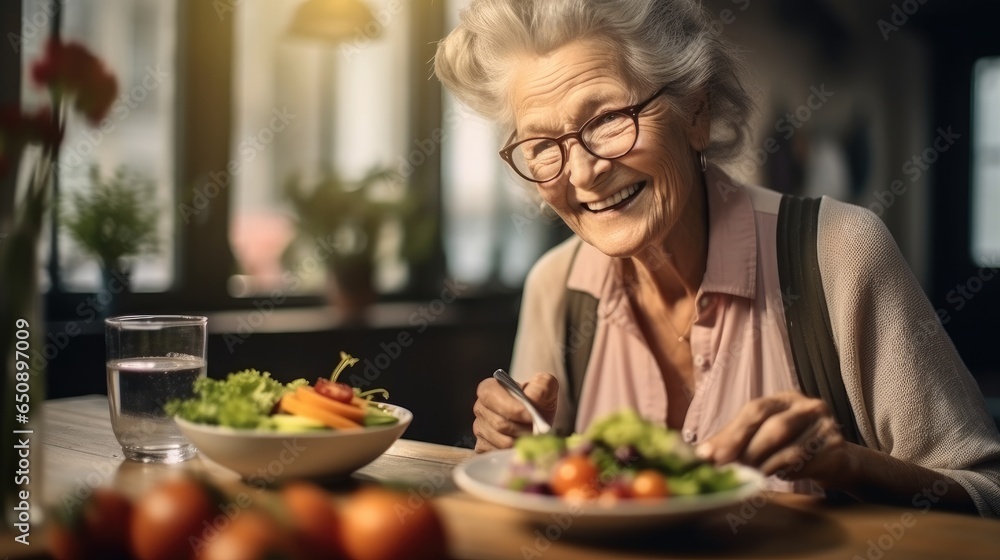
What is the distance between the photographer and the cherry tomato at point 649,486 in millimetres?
965

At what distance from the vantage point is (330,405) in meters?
1.21

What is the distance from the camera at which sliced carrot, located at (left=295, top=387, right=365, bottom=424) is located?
1.21m

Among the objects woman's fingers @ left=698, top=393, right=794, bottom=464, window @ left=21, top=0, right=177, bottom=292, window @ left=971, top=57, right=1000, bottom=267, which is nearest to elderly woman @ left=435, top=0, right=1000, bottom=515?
woman's fingers @ left=698, top=393, right=794, bottom=464

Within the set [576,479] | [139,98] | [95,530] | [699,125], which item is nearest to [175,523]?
[95,530]

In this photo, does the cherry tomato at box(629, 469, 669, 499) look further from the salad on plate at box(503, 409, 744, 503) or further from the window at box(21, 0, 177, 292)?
the window at box(21, 0, 177, 292)

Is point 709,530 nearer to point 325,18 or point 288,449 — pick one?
point 288,449

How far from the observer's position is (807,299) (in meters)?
1.70

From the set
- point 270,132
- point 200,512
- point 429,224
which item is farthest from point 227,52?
point 200,512

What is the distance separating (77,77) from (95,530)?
1.58 feet

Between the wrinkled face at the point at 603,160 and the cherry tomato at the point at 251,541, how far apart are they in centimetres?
98
